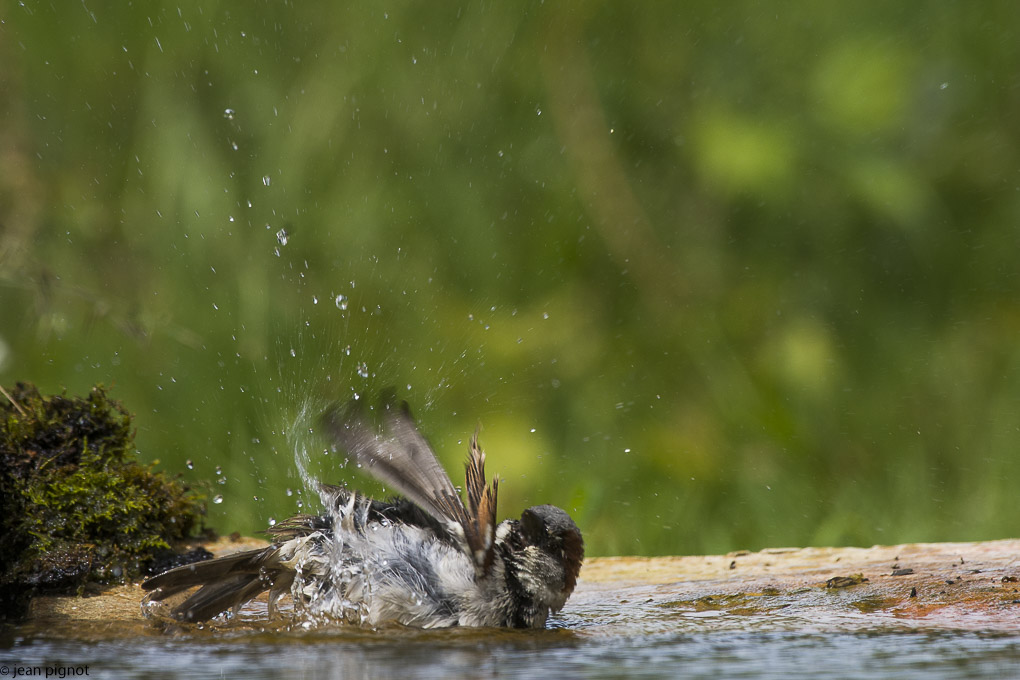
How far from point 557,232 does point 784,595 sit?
287cm

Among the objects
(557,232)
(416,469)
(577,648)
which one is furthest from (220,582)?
(557,232)

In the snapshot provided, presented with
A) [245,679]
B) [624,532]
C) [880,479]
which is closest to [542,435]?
[624,532]

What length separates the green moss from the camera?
310cm

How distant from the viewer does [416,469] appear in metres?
3.39

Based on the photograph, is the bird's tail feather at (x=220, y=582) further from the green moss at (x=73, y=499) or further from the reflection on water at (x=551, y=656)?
the reflection on water at (x=551, y=656)

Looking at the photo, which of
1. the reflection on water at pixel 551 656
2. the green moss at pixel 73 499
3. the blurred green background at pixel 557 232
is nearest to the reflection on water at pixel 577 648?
the reflection on water at pixel 551 656

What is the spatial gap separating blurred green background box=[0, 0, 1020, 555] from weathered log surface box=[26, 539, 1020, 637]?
1.38m

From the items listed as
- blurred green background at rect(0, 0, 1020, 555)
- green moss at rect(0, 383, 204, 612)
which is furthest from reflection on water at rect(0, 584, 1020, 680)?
blurred green background at rect(0, 0, 1020, 555)

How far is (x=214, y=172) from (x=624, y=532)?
2.62m

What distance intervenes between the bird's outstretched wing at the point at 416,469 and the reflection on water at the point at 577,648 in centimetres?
34

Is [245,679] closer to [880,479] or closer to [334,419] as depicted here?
[334,419]

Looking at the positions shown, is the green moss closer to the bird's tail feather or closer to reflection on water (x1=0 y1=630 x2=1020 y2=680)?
the bird's tail feather

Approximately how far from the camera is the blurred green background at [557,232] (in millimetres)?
5340

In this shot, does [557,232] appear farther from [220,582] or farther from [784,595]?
[220,582]
